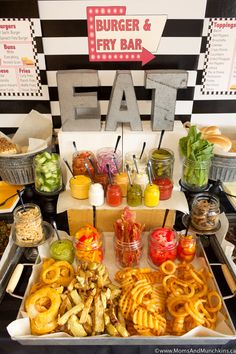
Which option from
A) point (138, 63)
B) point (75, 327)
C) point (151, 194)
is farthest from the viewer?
point (138, 63)

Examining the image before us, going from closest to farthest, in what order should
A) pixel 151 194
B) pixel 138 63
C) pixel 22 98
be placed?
pixel 151 194, pixel 138 63, pixel 22 98

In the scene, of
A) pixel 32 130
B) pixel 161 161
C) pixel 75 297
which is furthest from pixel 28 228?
pixel 161 161

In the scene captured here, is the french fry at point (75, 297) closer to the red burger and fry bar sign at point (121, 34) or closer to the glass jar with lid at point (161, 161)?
the glass jar with lid at point (161, 161)

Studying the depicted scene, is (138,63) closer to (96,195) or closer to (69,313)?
(96,195)

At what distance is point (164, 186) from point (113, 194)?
275mm

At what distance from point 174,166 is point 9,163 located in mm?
906

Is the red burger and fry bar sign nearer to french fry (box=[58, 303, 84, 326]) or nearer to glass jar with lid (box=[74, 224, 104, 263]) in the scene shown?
glass jar with lid (box=[74, 224, 104, 263])

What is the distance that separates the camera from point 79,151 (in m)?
1.73

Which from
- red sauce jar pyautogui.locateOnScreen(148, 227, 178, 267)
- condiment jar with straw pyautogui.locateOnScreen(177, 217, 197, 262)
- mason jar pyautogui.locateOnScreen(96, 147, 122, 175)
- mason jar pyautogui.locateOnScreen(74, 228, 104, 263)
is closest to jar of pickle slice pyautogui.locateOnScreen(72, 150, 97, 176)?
mason jar pyautogui.locateOnScreen(96, 147, 122, 175)

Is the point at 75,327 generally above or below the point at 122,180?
below

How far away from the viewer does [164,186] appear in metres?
1.66

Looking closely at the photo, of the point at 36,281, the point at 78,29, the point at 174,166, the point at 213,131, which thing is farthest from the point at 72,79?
the point at 36,281

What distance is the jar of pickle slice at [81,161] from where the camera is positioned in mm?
1707

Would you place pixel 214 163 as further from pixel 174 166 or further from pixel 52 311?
pixel 52 311
